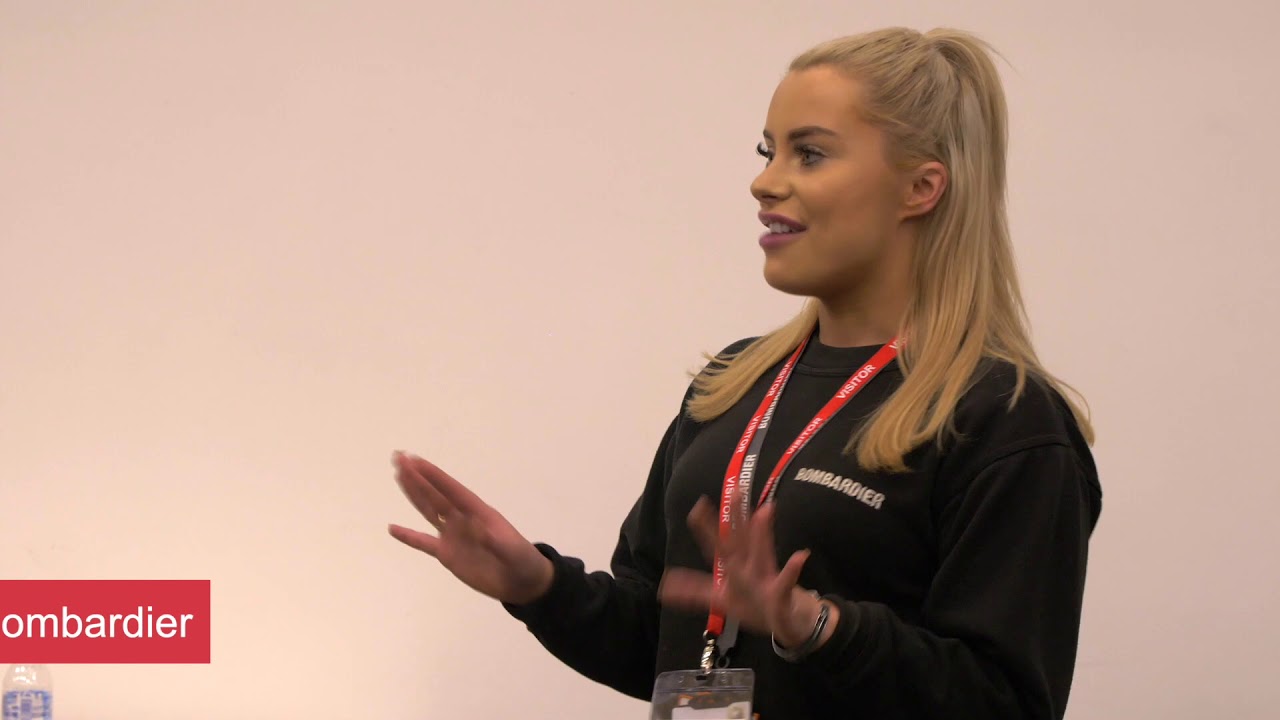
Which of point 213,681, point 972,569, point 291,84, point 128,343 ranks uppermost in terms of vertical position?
point 291,84

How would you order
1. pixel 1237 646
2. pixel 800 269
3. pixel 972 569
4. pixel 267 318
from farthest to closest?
1. pixel 267 318
2. pixel 1237 646
3. pixel 800 269
4. pixel 972 569

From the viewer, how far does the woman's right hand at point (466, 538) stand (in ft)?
4.76

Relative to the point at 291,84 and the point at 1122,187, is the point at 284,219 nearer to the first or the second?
the point at 291,84

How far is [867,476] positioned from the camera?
4.76 feet

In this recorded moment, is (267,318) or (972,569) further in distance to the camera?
(267,318)

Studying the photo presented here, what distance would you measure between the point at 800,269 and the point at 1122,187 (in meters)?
1.74

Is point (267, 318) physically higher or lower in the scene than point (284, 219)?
lower

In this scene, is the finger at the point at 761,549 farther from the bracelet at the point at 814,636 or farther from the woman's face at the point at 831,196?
the woman's face at the point at 831,196

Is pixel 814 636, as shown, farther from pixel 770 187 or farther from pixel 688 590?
pixel 770 187

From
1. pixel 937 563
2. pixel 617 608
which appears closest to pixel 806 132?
pixel 937 563

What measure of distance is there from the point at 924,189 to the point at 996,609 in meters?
0.51

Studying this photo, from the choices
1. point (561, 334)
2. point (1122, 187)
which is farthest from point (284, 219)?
point (1122, 187)

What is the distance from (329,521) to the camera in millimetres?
3137

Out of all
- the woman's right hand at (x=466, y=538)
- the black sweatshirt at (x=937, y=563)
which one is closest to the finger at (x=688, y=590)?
the black sweatshirt at (x=937, y=563)
